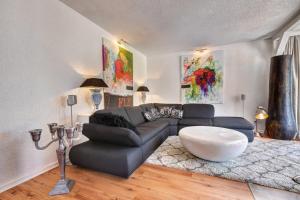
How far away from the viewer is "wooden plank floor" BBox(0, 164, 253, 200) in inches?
58.7

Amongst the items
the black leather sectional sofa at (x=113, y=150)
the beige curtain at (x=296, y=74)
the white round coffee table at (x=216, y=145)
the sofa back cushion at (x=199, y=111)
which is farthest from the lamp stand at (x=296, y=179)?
the beige curtain at (x=296, y=74)

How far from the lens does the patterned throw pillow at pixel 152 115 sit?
3596mm

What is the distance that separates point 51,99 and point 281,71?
4.65 meters

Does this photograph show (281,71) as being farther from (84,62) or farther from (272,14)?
(84,62)

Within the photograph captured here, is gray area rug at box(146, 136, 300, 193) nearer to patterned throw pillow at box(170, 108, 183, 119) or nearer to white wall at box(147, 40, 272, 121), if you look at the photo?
patterned throw pillow at box(170, 108, 183, 119)

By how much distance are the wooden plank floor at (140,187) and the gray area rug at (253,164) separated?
0.15 meters

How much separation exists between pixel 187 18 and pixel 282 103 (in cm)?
285

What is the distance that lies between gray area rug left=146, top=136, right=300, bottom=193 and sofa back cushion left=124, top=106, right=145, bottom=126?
0.82 meters

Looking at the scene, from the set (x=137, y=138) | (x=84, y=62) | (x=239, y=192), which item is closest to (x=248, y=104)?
(x=239, y=192)

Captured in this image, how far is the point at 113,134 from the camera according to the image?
1.93 m

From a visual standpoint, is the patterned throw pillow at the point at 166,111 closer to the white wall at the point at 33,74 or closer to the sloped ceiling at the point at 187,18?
the sloped ceiling at the point at 187,18

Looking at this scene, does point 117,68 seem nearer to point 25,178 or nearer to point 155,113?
point 155,113

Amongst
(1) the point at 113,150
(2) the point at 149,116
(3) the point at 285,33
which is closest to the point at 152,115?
(2) the point at 149,116

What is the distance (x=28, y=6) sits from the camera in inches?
74.8
